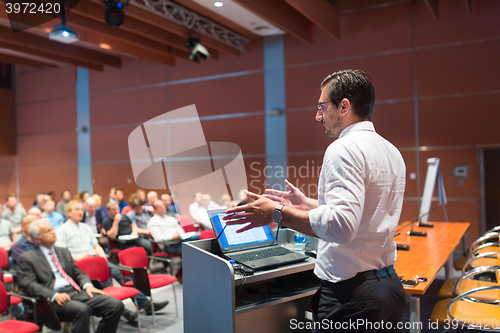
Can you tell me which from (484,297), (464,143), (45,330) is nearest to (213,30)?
(464,143)

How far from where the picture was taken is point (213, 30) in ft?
23.8

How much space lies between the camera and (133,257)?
13.9 ft

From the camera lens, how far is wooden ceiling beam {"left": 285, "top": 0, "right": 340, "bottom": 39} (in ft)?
19.8

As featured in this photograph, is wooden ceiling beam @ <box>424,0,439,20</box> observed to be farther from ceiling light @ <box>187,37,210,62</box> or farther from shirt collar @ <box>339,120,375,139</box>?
shirt collar @ <box>339,120,375,139</box>

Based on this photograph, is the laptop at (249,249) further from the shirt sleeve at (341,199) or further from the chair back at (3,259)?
the chair back at (3,259)

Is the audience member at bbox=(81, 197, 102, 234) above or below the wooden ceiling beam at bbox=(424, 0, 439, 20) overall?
below

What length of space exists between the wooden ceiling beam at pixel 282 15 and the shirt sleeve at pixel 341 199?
4720 mm

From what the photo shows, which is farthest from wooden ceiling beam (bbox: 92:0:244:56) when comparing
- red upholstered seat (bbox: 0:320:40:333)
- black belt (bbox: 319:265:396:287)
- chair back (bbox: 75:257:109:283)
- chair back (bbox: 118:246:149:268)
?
black belt (bbox: 319:265:396:287)

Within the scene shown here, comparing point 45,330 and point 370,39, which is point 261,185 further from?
point 45,330

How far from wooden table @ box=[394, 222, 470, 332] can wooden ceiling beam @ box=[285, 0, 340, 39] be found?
3.43m

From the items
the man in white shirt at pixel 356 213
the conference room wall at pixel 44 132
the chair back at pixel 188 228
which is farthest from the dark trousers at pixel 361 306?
the conference room wall at pixel 44 132

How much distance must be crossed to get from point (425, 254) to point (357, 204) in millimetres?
2291

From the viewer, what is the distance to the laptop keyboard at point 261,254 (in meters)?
2.40

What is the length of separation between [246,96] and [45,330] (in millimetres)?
5708
